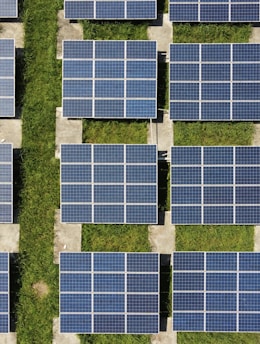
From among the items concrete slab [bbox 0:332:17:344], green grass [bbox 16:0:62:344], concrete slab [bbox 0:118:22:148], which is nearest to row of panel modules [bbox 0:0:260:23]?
green grass [bbox 16:0:62:344]

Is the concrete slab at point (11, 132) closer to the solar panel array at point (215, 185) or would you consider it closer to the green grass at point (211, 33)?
the solar panel array at point (215, 185)

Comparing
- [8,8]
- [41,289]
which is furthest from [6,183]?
[8,8]

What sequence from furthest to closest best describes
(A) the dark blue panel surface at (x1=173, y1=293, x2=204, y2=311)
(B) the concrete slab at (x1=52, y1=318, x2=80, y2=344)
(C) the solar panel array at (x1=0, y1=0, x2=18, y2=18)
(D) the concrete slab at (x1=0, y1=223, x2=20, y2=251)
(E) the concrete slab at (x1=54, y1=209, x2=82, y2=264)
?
(D) the concrete slab at (x1=0, y1=223, x2=20, y2=251)
(E) the concrete slab at (x1=54, y1=209, x2=82, y2=264)
(B) the concrete slab at (x1=52, y1=318, x2=80, y2=344)
(C) the solar panel array at (x1=0, y1=0, x2=18, y2=18)
(A) the dark blue panel surface at (x1=173, y1=293, x2=204, y2=311)

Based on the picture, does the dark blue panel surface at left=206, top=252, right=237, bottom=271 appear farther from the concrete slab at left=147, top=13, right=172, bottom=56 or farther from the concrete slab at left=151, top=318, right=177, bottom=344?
the concrete slab at left=147, top=13, right=172, bottom=56

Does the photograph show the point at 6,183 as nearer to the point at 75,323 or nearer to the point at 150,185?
the point at 150,185

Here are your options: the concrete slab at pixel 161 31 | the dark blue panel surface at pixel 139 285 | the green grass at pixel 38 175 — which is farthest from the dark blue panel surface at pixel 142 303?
the concrete slab at pixel 161 31

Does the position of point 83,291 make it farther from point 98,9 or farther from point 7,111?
point 98,9
